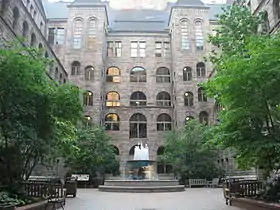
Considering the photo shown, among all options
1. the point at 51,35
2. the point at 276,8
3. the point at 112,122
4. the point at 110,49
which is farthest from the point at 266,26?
the point at 51,35

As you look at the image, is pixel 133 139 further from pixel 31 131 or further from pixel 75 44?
pixel 31 131

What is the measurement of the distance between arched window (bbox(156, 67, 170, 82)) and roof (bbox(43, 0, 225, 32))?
261 inches

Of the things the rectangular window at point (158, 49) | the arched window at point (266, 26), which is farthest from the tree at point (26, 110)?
the rectangular window at point (158, 49)

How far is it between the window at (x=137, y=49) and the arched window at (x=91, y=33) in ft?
18.9

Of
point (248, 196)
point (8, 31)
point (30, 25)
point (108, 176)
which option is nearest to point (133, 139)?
point (108, 176)

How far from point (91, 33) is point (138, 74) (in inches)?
331

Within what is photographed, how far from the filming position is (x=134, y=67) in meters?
47.3

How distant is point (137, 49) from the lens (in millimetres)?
48250

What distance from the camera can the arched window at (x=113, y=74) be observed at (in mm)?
46822

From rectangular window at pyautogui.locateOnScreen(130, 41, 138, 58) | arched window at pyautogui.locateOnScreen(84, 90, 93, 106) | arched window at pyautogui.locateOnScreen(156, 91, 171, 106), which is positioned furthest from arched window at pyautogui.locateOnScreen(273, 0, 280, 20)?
rectangular window at pyautogui.locateOnScreen(130, 41, 138, 58)

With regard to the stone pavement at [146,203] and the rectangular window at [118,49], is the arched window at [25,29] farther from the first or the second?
the rectangular window at [118,49]

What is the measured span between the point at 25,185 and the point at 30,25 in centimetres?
1920

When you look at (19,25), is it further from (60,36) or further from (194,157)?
(60,36)

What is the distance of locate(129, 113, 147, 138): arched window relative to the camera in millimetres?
44594
